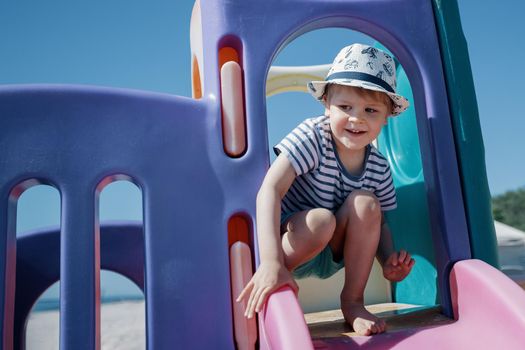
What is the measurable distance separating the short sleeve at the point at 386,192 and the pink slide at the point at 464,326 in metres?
0.32

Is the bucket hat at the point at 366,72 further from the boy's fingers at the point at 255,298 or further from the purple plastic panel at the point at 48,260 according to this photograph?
the purple plastic panel at the point at 48,260

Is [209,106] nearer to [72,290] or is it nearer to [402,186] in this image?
[72,290]

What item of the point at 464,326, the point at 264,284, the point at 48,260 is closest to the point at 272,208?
the point at 264,284

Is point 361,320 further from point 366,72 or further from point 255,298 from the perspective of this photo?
point 366,72

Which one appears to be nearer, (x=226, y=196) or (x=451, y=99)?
(x=226, y=196)

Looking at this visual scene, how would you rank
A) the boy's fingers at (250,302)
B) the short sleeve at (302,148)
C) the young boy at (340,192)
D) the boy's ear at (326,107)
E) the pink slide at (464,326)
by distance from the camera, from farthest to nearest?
1. the boy's ear at (326,107)
2. the short sleeve at (302,148)
3. the young boy at (340,192)
4. the boy's fingers at (250,302)
5. the pink slide at (464,326)

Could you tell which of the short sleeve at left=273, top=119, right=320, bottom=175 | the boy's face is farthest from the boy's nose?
the short sleeve at left=273, top=119, right=320, bottom=175

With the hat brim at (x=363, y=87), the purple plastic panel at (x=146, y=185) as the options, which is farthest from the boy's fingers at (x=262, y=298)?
the hat brim at (x=363, y=87)

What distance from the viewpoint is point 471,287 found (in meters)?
1.41

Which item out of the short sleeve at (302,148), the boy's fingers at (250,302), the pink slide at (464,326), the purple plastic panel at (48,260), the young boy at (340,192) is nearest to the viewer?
the pink slide at (464,326)

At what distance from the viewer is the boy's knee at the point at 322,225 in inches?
55.2

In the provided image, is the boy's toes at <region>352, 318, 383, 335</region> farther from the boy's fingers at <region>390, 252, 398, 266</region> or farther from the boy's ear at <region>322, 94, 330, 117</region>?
the boy's ear at <region>322, 94, 330, 117</region>

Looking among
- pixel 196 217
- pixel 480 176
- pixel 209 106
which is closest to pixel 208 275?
pixel 196 217

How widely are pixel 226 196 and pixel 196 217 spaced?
100 millimetres
